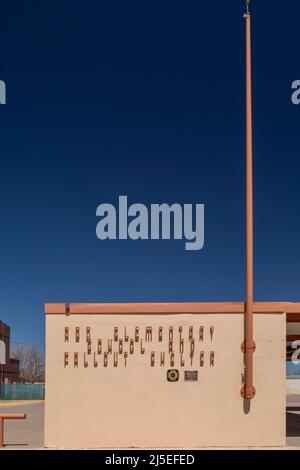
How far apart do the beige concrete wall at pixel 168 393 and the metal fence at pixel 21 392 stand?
3559 centimetres

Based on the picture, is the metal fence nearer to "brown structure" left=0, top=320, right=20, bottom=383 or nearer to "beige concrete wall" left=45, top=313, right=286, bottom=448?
"brown structure" left=0, top=320, right=20, bottom=383

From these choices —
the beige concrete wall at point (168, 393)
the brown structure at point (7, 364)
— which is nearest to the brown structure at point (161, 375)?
the beige concrete wall at point (168, 393)

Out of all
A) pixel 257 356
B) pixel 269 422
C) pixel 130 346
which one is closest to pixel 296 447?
pixel 269 422

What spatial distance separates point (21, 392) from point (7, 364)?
26270 millimetres

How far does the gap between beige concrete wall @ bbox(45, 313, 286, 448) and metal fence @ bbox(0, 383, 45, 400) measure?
3559 centimetres

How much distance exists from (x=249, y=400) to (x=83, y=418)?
434 centimetres

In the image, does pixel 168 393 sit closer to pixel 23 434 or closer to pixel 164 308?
pixel 164 308

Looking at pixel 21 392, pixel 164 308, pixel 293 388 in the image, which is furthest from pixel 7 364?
pixel 164 308

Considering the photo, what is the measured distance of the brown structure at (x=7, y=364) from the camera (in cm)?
6981

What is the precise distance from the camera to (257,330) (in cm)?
1631

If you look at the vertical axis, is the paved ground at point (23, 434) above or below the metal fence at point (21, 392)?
above

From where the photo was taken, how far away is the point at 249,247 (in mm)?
16797

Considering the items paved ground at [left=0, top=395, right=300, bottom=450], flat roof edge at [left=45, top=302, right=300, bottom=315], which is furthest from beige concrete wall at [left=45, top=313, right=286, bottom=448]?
paved ground at [left=0, top=395, right=300, bottom=450]

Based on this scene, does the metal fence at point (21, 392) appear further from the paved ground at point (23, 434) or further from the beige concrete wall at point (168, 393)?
the beige concrete wall at point (168, 393)
